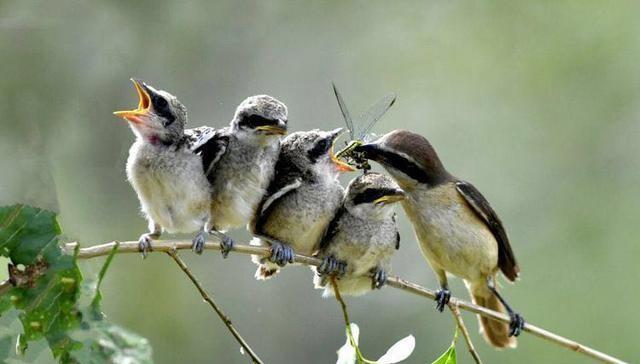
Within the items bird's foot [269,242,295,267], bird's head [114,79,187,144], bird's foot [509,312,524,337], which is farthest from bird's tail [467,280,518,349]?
bird's head [114,79,187,144]

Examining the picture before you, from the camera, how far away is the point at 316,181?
4.60m

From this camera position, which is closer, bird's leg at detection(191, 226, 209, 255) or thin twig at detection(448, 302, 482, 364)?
bird's leg at detection(191, 226, 209, 255)

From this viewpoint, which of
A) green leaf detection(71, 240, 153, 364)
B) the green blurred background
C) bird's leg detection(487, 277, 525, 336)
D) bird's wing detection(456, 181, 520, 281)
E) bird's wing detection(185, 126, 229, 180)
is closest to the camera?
green leaf detection(71, 240, 153, 364)

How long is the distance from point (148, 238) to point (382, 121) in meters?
8.09

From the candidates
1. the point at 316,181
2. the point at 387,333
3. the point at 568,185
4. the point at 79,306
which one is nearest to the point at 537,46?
the point at 568,185

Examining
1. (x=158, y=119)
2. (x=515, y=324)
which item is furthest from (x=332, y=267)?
(x=515, y=324)

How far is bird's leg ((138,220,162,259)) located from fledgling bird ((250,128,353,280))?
1.58 feet

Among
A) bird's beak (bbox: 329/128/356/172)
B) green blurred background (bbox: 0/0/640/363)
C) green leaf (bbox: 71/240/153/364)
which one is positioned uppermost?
bird's beak (bbox: 329/128/356/172)

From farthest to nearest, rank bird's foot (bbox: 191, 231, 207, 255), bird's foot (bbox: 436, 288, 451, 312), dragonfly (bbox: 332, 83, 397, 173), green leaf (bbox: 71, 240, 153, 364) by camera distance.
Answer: dragonfly (bbox: 332, 83, 397, 173), bird's foot (bbox: 436, 288, 451, 312), bird's foot (bbox: 191, 231, 207, 255), green leaf (bbox: 71, 240, 153, 364)

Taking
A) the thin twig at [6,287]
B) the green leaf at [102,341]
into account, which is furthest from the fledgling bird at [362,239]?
the thin twig at [6,287]

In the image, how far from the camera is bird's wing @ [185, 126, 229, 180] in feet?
14.2

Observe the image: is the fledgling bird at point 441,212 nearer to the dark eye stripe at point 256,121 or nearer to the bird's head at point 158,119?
the dark eye stripe at point 256,121

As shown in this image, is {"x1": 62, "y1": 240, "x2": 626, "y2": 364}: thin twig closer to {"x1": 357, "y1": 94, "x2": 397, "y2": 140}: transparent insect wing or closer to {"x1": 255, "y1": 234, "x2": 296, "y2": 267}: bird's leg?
{"x1": 255, "y1": 234, "x2": 296, "y2": 267}: bird's leg

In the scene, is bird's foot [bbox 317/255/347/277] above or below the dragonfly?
below
